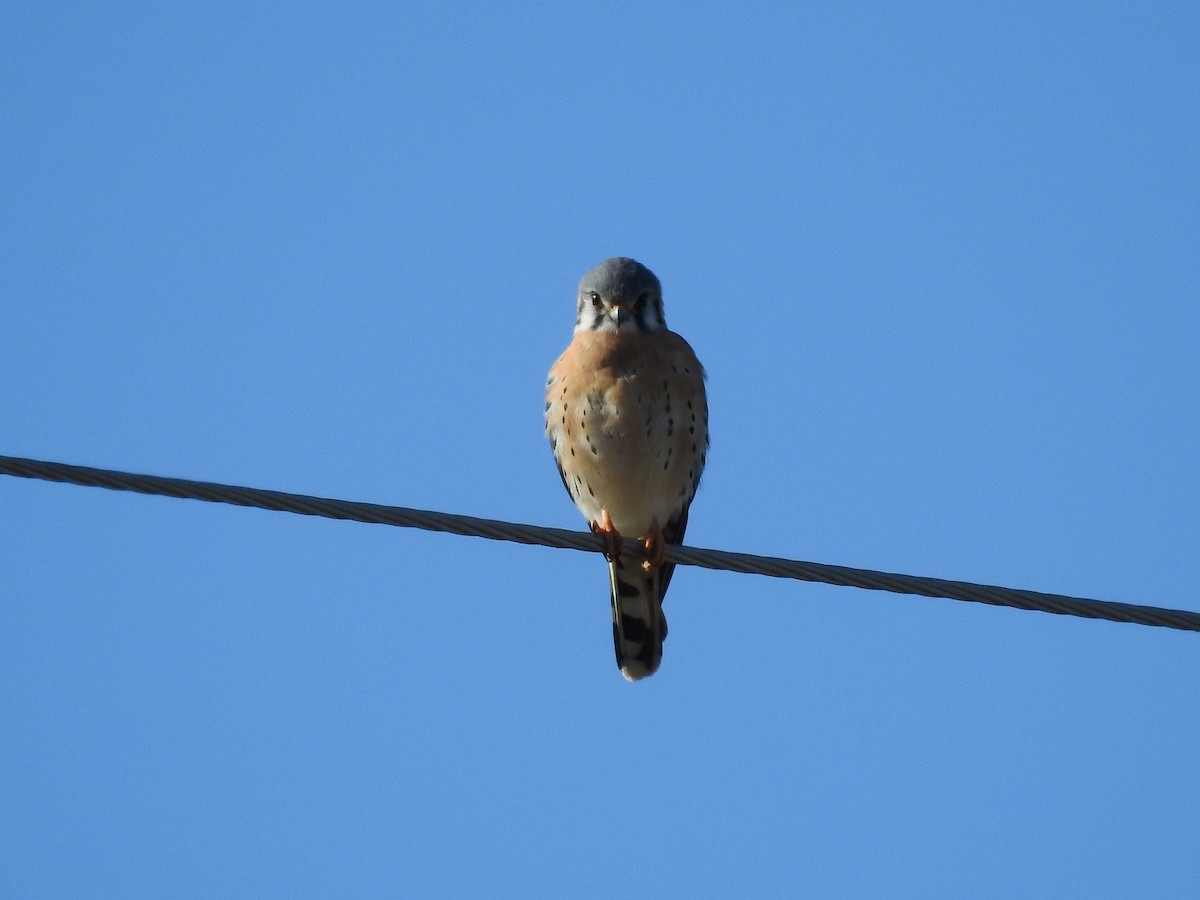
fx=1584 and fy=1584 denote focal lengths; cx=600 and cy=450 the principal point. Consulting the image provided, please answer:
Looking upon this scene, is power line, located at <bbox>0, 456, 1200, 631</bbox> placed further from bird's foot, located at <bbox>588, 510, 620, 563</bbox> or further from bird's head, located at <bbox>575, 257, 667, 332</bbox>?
bird's head, located at <bbox>575, 257, 667, 332</bbox>

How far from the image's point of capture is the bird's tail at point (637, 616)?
648cm

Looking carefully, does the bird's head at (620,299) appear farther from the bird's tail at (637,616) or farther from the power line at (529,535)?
the power line at (529,535)

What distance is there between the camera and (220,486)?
12.1ft

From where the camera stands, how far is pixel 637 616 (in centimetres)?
654

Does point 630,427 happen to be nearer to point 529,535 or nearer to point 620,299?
point 620,299

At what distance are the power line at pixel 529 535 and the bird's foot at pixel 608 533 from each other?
937mm

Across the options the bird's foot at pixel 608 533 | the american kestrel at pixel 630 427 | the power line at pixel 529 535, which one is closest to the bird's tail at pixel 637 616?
the american kestrel at pixel 630 427

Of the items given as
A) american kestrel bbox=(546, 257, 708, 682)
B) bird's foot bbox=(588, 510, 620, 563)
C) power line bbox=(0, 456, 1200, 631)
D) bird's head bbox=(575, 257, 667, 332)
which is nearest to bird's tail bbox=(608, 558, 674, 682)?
american kestrel bbox=(546, 257, 708, 682)

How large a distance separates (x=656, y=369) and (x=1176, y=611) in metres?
2.81

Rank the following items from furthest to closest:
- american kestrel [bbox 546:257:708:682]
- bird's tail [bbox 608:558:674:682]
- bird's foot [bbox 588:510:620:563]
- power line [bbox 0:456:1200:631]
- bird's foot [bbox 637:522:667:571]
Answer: bird's tail [bbox 608:558:674:682]
american kestrel [bbox 546:257:708:682]
bird's foot [bbox 588:510:620:563]
bird's foot [bbox 637:522:667:571]
power line [bbox 0:456:1200:631]

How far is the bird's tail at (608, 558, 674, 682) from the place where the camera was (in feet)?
21.3

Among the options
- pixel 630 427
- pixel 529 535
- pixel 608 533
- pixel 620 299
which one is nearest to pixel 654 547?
pixel 608 533

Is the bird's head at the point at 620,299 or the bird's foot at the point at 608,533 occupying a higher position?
the bird's head at the point at 620,299

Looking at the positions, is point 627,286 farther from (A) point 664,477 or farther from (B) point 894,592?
(B) point 894,592
